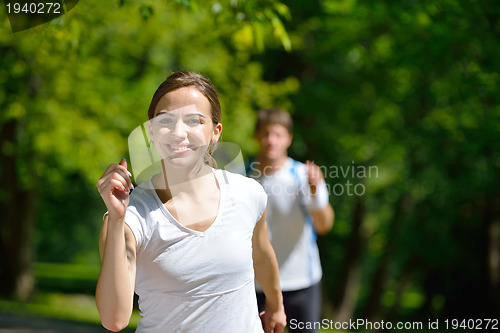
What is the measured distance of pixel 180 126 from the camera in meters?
2.19

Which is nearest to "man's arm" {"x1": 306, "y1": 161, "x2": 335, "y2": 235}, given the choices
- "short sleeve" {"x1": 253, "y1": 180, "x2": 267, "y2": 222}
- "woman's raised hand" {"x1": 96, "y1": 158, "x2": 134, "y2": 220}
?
"short sleeve" {"x1": 253, "y1": 180, "x2": 267, "y2": 222}

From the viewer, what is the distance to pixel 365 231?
19438 mm

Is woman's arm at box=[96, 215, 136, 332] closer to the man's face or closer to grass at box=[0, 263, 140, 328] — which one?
the man's face

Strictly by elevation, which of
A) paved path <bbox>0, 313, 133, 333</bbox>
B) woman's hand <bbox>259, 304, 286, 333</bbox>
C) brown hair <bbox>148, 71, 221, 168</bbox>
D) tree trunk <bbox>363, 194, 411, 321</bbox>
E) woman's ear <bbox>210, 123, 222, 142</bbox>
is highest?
brown hair <bbox>148, 71, 221, 168</bbox>

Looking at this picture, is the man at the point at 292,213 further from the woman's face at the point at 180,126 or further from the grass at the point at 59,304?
the grass at the point at 59,304

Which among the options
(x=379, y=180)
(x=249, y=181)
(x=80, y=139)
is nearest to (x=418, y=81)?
(x=379, y=180)

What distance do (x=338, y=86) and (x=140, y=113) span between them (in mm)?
4788

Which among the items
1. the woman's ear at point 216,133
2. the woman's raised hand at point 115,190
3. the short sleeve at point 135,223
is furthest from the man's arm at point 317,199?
the woman's raised hand at point 115,190

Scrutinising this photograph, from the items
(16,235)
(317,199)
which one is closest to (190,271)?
(317,199)

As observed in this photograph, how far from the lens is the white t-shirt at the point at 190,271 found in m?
2.09

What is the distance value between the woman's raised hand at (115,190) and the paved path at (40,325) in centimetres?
896

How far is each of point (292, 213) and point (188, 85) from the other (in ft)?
6.99

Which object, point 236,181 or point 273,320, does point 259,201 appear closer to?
point 236,181

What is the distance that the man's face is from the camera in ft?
14.1
